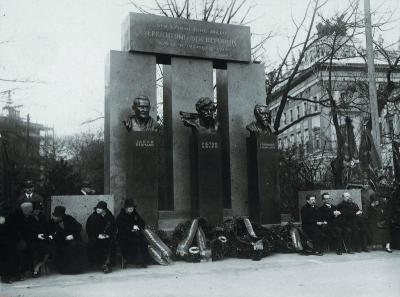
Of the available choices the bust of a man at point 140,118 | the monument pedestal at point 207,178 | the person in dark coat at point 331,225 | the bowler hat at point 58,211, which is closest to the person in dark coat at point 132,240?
the bowler hat at point 58,211

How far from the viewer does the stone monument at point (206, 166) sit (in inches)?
463

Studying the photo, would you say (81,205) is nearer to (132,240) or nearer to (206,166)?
(132,240)

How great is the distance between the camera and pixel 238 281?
25.3 ft

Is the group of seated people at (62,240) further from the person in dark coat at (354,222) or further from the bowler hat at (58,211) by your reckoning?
the person in dark coat at (354,222)

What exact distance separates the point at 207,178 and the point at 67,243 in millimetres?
3956

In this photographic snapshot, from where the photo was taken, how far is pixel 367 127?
1593 centimetres

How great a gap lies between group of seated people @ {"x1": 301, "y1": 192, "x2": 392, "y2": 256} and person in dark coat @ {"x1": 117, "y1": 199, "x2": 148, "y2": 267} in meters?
3.91

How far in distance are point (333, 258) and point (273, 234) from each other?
1.43 metres

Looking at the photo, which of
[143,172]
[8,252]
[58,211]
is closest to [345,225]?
[143,172]

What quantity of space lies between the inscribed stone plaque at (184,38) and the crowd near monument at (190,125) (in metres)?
0.03

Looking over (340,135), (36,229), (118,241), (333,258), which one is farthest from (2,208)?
(340,135)

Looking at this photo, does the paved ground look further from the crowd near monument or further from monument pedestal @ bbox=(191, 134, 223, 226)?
the crowd near monument

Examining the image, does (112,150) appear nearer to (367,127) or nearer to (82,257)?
(82,257)

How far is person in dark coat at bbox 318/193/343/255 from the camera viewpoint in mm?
11172
